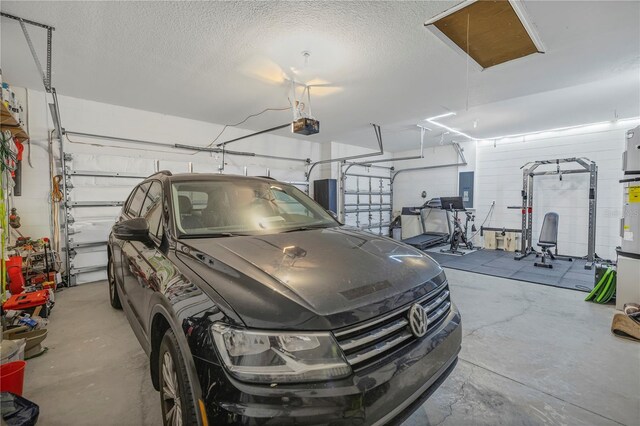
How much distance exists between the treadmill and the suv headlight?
23.2 feet

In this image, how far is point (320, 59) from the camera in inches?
130

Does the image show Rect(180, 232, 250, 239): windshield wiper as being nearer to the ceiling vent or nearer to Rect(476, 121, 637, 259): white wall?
the ceiling vent

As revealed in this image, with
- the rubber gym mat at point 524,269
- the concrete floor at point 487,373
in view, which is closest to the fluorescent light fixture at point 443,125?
the rubber gym mat at point 524,269

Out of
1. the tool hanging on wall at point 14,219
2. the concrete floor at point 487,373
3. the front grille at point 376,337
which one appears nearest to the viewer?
the front grille at point 376,337

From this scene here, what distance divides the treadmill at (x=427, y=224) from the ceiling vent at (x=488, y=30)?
5.22 meters

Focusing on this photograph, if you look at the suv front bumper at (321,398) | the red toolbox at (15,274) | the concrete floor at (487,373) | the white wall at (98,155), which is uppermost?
the white wall at (98,155)

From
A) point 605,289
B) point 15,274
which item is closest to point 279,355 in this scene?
point 15,274

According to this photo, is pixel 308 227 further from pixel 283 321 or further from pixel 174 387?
pixel 174 387

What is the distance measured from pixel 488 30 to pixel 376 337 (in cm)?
313

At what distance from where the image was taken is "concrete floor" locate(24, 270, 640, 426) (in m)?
1.72

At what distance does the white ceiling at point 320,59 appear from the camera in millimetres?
2492

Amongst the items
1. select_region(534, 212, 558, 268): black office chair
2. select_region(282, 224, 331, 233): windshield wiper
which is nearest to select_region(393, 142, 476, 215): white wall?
select_region(534, 212, 558, 268): black office chair

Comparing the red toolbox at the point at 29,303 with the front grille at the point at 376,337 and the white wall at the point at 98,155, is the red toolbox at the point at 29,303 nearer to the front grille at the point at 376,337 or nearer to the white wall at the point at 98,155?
the white wall at the point at 98,155

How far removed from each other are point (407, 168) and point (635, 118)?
528 centimetres
